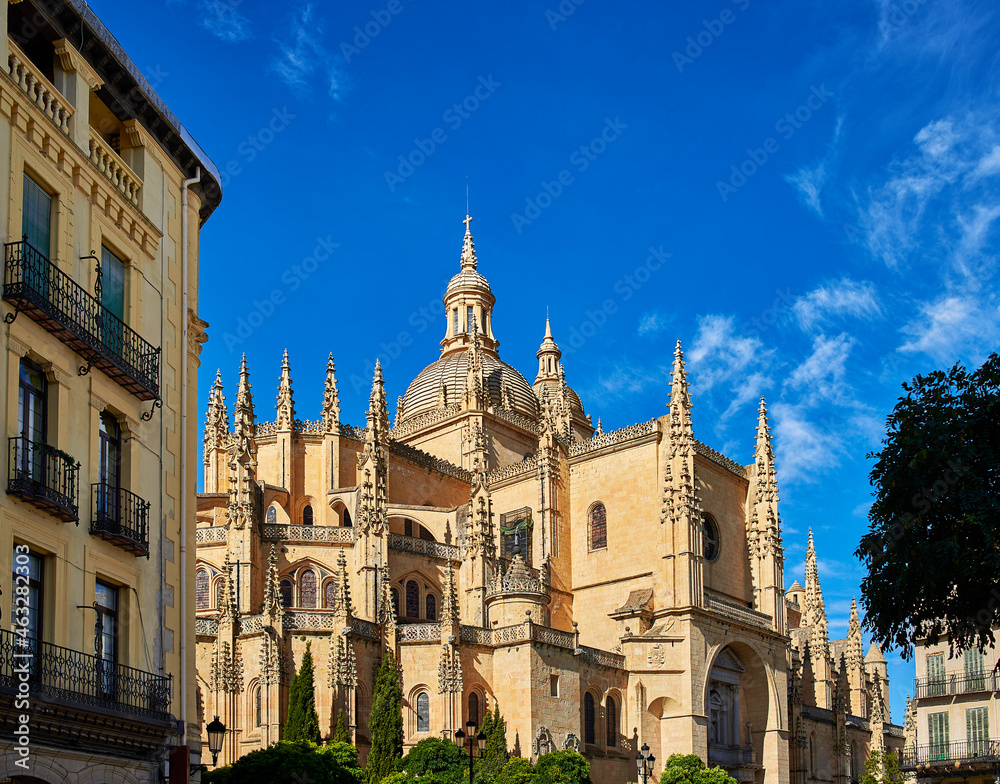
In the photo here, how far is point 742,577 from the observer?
188 ft

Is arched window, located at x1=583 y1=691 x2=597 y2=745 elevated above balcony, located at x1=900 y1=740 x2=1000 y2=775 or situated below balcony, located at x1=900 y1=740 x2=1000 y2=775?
above

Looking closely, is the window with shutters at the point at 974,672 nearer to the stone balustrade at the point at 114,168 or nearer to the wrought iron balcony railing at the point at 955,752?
the wrought iron balcony railing at the point at 955,752

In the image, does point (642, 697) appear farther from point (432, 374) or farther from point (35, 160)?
point (35, 160)

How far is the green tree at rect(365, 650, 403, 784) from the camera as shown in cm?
3903

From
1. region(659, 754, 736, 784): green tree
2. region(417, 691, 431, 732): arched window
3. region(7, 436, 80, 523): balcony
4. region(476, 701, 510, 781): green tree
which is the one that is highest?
region(7, 436, 80, 523): balcony

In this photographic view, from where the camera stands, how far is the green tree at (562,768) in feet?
129

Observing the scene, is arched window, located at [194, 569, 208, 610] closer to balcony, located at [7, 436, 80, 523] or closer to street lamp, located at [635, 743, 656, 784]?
street lamp, located at [635, 743, 656, 784]

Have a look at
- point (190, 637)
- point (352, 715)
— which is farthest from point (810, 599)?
point (190, 637)

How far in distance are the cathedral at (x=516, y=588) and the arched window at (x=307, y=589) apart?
78 mm

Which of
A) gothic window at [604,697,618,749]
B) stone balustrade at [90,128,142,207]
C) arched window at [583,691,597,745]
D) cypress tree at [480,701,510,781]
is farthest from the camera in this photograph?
gothic window at [604,697,618,749]

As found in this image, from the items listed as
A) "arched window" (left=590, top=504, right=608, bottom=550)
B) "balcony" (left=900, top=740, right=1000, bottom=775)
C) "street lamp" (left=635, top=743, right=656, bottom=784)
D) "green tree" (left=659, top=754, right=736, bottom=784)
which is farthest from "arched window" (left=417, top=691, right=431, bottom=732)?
"balcony" (left=900, top=740, right=1000, bottom=775)

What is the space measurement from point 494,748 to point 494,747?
0.13ft

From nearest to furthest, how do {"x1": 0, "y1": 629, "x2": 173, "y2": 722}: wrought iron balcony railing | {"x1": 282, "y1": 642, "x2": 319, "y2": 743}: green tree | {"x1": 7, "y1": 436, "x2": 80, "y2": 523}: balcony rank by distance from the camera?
{"x1": 0, "y1": 629, "x2": 173, "y2": 722}: wrought iron balcony railing, {"x1": 7, "y1": 436, "x2": 80, "y2": 523}: balcony, {"x1": 282, "y1": 642, "x2": 319, "y2": 743}: green tree

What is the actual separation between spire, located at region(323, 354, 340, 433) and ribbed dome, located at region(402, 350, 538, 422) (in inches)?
495
